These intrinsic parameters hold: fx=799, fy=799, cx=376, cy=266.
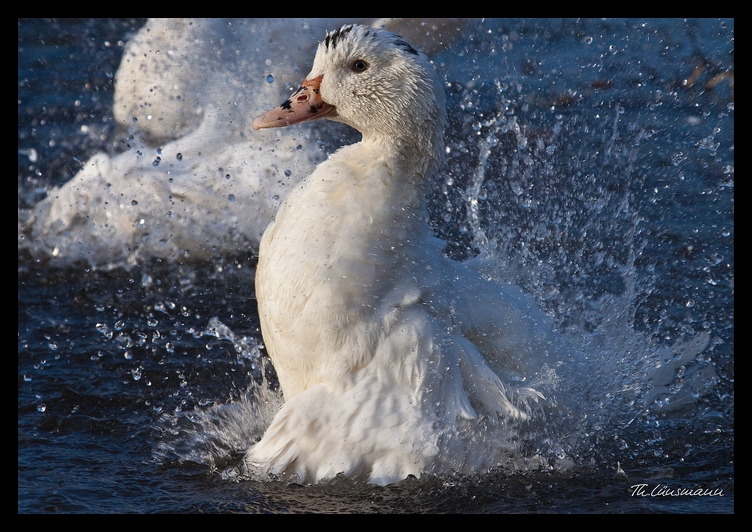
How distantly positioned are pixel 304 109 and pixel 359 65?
0.30m

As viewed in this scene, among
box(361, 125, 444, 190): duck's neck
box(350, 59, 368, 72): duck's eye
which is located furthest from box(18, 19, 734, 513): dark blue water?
box(350, 59, 368, 72): duck's eye

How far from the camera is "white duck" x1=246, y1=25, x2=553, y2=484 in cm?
314

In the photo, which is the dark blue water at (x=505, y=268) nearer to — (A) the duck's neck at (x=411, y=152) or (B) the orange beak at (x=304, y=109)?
(A) the duck's neck at (x=411, y=152)

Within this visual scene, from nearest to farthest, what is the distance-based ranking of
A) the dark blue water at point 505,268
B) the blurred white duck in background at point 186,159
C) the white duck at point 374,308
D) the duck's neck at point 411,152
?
the white duck at point 374,308 → the duck's neck at point 411,152 → the dark blue water at point 505,268 → the blurred white duck in background at point 186,159

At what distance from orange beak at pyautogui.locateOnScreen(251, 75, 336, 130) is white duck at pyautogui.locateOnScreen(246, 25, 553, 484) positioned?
0.05ft

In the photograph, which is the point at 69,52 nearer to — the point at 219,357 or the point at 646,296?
the point at 219,357

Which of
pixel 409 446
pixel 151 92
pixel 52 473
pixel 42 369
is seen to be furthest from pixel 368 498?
pixel 151 92

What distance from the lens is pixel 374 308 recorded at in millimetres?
3158

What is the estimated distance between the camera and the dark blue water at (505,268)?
11.0ft

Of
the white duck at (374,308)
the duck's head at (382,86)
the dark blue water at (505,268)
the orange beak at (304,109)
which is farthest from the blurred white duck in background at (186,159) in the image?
the white duck at (374,308)

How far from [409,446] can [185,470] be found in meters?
1.04

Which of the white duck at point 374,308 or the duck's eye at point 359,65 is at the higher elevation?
the duck's eye at point 359,65
